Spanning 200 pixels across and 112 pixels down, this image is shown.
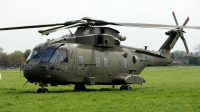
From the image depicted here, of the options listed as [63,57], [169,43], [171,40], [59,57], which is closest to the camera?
[59,57]

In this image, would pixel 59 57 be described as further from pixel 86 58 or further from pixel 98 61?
pixel 98 61

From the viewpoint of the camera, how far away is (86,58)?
960 inches

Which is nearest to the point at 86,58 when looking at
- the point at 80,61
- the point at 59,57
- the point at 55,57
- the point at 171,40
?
the point at 80,61

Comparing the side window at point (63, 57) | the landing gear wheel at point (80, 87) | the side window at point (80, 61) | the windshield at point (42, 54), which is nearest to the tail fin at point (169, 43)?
the landing gear wheel at point (80, 87)

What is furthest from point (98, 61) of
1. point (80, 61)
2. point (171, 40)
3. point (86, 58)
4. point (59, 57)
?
point (171, 40)

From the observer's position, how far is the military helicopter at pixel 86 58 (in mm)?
22406

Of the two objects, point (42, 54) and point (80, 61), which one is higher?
point (42, 54)

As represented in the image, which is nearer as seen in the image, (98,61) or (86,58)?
(86,58)

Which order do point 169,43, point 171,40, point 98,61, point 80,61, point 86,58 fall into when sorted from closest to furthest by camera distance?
point 80,61, point 86,58, point 98,61, point 171,40, point 169,43

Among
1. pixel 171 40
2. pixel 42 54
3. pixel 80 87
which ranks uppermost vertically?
pixel 171 40

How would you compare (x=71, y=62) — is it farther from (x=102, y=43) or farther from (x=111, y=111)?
(x=111, y=111)

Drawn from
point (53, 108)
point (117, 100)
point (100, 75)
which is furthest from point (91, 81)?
point (53, 108)

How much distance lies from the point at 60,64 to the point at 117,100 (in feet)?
17.3

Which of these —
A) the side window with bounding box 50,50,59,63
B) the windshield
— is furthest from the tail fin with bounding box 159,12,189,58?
the windshield
